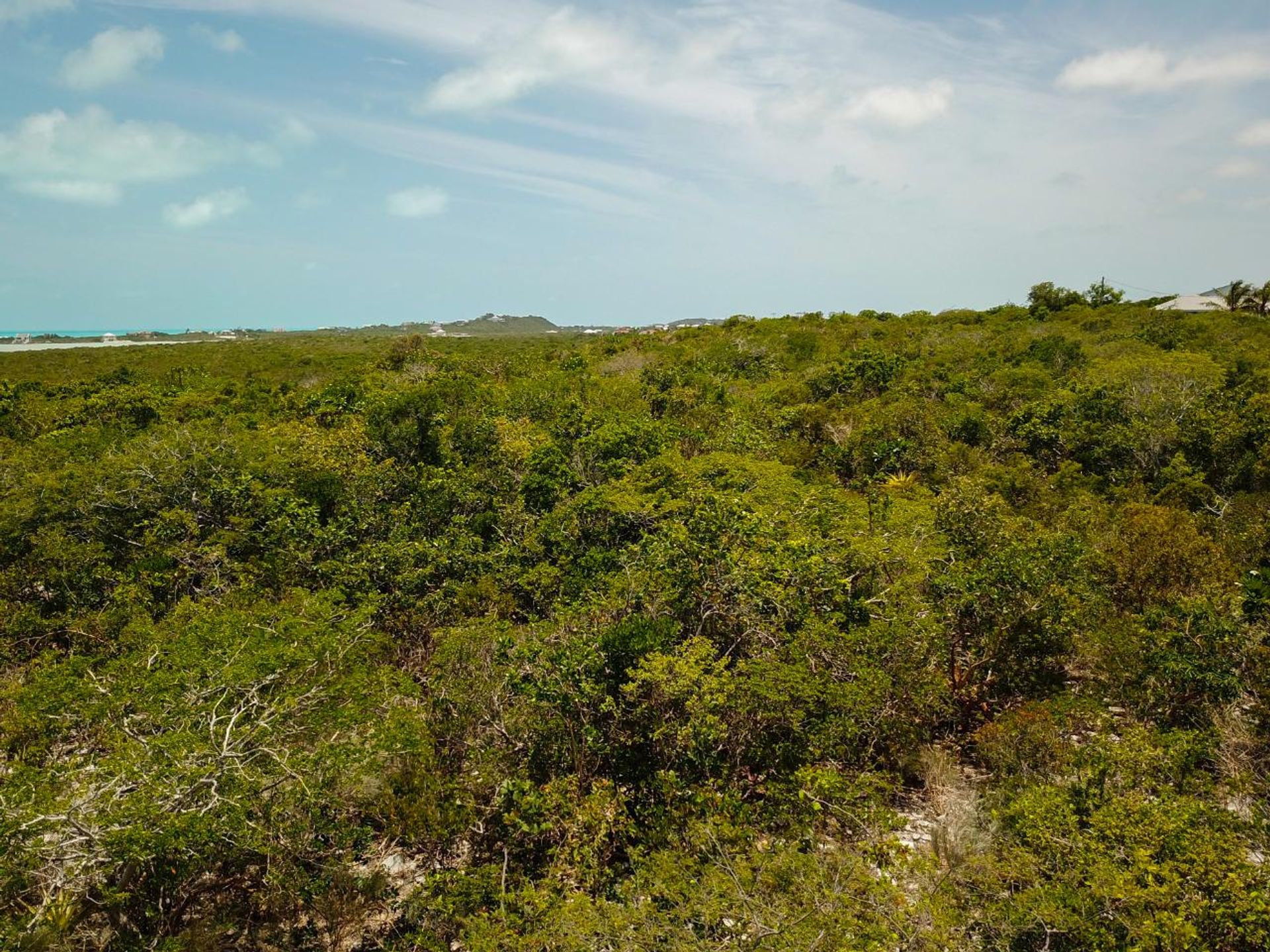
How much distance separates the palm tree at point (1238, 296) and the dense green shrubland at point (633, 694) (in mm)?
28228

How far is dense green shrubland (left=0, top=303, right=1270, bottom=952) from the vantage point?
5.93 m

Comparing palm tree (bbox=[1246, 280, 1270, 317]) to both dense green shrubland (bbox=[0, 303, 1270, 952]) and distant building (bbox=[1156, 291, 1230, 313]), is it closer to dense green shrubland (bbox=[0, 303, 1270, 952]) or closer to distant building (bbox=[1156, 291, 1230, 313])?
distant building (bbox=[1156, 291, 1230, 313])

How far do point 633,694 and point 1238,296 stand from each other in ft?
156

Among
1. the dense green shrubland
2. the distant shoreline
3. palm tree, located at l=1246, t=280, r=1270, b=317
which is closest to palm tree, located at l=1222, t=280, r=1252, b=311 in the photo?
palm tree, located at l=1246, t=280, r=1270, b=317

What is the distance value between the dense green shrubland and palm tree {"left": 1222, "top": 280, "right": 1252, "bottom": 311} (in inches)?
1111

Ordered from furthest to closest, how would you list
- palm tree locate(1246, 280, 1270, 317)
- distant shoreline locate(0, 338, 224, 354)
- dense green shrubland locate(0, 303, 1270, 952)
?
1. distant shoreline locate(0, 338, 224, 354)
2. palm tree locate(1246, 280, 1270, 317)
3. dense green shrubland locate(0, 303, 1270, 952)

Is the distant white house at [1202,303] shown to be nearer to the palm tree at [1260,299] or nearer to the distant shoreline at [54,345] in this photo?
the palm tree at [1260,299]

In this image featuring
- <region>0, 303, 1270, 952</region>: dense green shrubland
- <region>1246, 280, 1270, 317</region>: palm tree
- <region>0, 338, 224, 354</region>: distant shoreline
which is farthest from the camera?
<region>0, 338, 224, 354</region>: distant shoreline

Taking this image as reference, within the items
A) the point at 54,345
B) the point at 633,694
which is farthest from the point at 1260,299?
the point at 54,345

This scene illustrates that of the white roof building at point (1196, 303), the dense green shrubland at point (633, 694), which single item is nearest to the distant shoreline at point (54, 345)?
the dense green shrubland at point (633, 694)

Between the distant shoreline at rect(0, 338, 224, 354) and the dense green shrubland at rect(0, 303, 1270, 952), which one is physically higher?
the distant shoreline at rect(0, 338, 224, 354)

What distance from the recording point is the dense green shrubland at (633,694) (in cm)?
593

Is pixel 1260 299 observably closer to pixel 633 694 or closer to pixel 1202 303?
pixel 1202 303

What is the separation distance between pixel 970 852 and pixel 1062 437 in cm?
1457
